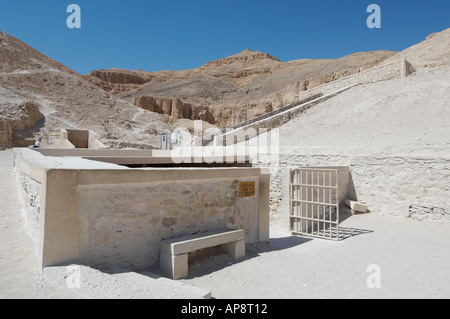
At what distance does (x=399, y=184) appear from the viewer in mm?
7902

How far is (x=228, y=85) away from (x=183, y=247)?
58023 millimetres

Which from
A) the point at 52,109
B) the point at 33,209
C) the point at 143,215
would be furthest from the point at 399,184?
the point at 52,109

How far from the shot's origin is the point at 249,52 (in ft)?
278

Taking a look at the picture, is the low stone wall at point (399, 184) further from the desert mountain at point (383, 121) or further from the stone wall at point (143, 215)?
the stone wall at point (143, 215)

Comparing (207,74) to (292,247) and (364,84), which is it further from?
(292,247)

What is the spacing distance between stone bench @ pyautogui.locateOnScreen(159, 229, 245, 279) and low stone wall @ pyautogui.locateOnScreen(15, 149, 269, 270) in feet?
0.57

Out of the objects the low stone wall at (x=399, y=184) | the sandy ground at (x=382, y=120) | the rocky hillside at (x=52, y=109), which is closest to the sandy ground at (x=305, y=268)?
the low stone wall at (x=399, y=184)

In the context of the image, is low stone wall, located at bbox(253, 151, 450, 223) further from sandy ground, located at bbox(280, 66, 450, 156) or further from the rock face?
the rock face

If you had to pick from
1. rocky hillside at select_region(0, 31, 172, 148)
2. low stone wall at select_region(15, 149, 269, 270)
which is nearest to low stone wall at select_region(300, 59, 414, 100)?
rocky hillside at select_region(0, 31, 172, 148)

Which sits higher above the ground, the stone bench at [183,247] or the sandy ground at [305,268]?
the stone bench at [183,247]

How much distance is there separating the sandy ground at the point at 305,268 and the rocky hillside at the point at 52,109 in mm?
15605

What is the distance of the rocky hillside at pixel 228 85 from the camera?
3841 cm
